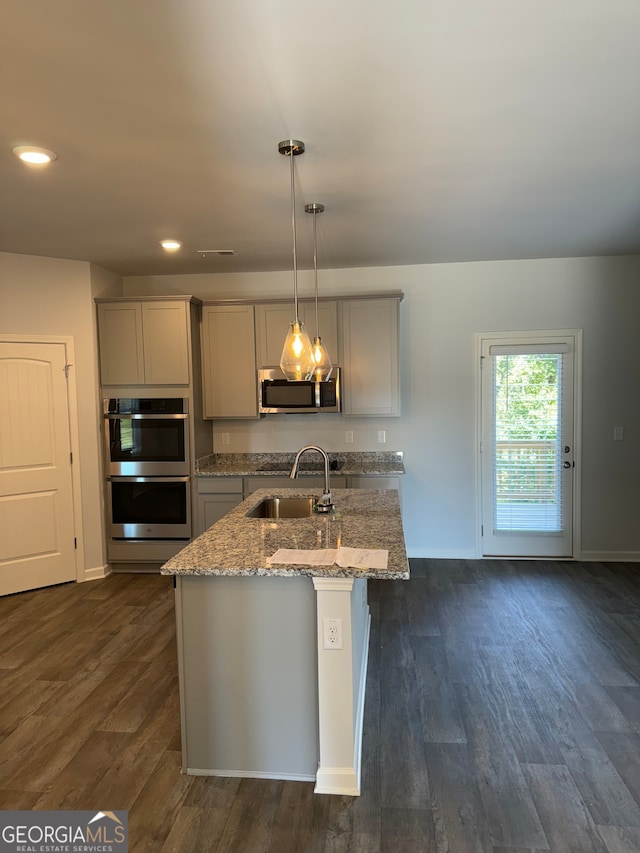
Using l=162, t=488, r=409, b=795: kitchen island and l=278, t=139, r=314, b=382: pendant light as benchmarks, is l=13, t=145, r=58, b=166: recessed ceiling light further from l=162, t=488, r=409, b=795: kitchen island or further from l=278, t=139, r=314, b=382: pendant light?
l=162, t=488, r=409, b=795: kitchen island

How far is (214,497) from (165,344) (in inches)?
53.4

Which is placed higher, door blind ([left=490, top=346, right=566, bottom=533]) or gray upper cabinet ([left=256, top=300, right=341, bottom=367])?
gray upper cabinet ([left=256, top=300, right=341, bottom=367])

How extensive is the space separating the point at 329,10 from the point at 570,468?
13.2ft

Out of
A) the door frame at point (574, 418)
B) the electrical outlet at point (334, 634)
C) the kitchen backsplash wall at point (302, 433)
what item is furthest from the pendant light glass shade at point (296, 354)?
the door frame at point (574, 418)

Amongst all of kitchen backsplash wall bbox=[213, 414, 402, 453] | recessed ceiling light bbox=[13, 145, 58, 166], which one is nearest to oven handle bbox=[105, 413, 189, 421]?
kitchen backsplash wall bbox=[213, 414, 402, 453]

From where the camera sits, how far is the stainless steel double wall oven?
4.35 metres

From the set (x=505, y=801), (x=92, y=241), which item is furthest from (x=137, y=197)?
(x=505, y=801)

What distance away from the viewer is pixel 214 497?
4.33 meters

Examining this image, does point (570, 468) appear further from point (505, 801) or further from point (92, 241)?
point (92, 241)

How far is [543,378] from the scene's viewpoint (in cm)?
452

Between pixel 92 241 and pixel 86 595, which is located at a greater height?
pixel 92 241

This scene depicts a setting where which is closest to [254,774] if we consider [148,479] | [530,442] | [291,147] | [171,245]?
[291,147]

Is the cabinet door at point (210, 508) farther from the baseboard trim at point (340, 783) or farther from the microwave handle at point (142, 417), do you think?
the baseboard trim at point (340, 783)

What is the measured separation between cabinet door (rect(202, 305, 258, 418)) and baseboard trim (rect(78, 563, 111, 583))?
1577 mm
